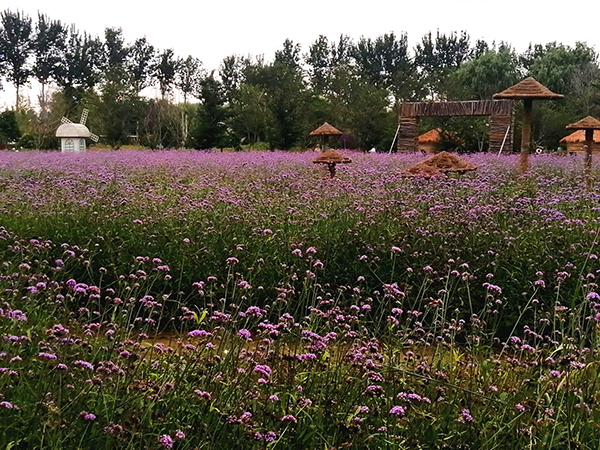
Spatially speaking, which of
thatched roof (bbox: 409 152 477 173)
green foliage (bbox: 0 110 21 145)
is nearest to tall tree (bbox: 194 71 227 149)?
green foliage (bbox: 0 110 21 145)

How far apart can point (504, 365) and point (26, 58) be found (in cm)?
6320

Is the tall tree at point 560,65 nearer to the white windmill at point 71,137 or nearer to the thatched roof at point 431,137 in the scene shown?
the thatched roof at point 431,137

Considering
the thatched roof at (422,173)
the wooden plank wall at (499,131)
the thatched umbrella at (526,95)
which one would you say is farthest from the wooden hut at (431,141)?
the thatched roof at (422,173)

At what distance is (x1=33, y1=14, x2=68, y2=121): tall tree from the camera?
192ft

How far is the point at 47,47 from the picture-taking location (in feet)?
201

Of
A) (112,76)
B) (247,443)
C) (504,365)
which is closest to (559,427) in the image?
(504,365)

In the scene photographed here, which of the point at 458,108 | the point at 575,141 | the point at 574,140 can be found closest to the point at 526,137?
the point at 458,108

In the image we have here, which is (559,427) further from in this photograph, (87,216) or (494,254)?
(87,216)

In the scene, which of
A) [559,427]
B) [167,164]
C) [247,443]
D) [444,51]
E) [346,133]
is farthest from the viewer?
[444,51]

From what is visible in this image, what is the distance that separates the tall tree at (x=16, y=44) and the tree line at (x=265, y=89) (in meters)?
0.09

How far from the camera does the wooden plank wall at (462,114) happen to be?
22878mm

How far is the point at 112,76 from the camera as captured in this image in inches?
1716

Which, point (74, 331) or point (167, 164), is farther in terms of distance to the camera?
point (167, 164)

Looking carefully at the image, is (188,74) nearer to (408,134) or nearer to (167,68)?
(167,68)
